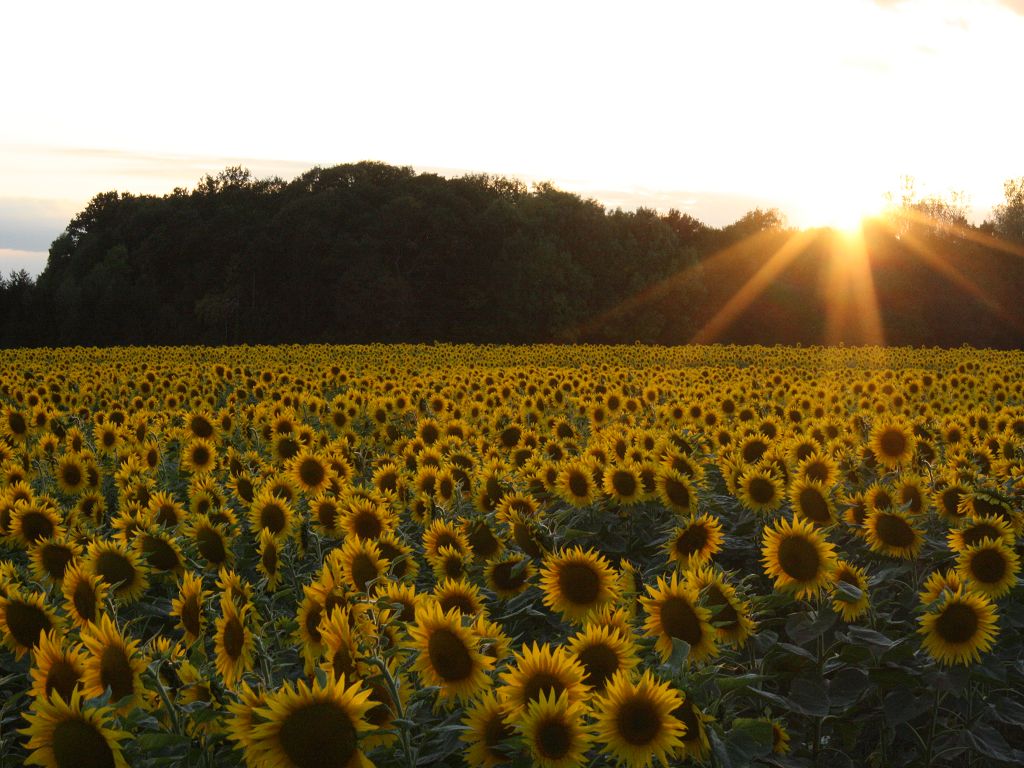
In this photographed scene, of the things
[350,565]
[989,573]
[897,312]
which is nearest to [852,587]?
[989,573]

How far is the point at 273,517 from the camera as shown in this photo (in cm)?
521

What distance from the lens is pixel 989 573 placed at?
14.1ft

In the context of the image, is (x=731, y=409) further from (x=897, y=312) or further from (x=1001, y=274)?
(x=1001, y=274)

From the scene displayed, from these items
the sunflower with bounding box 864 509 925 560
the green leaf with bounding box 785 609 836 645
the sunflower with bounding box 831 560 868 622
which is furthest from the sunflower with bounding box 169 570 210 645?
the sunflower with bounding box 864 509 925 560

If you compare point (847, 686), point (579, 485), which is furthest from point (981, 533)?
point (579, 485)

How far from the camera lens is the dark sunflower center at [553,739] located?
243 cm

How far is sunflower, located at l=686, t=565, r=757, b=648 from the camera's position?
3551 millimetres

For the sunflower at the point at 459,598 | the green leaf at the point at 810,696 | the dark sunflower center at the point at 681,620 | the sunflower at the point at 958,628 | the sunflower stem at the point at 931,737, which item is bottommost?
the sunflower stem at the point at 931,737

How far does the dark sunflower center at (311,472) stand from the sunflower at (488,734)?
159 inches

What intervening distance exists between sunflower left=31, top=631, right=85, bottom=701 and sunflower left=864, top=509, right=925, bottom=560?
3.63 m

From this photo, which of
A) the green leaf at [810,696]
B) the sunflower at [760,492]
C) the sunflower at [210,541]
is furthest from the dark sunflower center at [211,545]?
the sunflower at [760,492]

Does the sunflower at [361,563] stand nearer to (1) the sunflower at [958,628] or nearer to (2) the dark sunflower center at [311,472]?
(1) the sunflower at [958,628]

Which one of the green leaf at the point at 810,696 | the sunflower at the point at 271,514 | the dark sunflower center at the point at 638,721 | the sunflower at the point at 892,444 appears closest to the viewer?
the dark sunflower center at the point at 638,721

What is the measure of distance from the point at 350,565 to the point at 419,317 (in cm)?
5251
